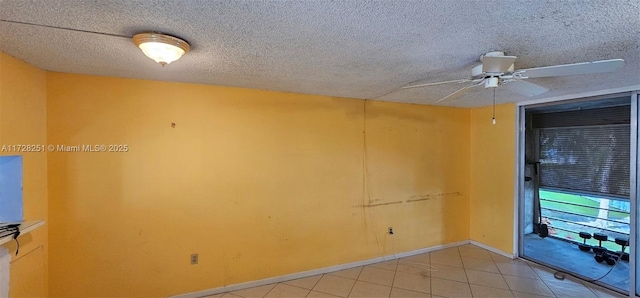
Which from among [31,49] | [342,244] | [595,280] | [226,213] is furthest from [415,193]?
[31,49]

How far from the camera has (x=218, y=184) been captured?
108 inches

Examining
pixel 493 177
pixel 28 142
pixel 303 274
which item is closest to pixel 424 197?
pixel 493 177

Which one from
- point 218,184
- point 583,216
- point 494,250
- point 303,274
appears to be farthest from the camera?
point 494,250

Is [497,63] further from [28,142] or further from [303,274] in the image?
[28,142]

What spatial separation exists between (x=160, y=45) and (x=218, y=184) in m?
1.57

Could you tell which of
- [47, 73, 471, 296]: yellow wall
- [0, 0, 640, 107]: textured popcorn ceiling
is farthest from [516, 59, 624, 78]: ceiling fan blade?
[47, 73, 471, 296]: yellow wall

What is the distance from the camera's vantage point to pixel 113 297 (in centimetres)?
243

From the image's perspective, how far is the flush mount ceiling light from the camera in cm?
145

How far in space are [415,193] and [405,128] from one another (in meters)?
Answer: 0.92

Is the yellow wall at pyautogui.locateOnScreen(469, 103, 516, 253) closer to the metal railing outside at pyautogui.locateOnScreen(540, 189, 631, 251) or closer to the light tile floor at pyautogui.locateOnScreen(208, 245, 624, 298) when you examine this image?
the light tile floor at pyautogui.locateOnScreen(208, 245, 624, 298)

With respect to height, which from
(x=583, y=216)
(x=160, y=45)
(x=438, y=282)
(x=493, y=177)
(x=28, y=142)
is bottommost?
(x=438, y=282)

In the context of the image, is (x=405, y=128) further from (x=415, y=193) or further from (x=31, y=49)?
(x=31, y=49)

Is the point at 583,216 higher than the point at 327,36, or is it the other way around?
the point at 327,36

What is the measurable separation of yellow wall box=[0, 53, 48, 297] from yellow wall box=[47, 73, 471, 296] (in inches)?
3.0
